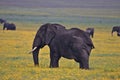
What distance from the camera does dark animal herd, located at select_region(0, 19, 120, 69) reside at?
19.5 meters

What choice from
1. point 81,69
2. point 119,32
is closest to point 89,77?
point 81,69

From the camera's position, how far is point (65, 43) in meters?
20.0

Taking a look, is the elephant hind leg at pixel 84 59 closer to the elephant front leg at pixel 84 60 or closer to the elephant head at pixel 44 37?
the elephant front leg at pixel 84 60

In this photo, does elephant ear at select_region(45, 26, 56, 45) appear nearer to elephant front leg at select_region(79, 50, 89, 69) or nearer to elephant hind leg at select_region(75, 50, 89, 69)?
elephant hind leg at select_region(75, 50, 89, 69)

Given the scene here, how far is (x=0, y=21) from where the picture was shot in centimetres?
7062

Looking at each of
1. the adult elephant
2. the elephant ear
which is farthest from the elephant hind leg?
the elephant ear

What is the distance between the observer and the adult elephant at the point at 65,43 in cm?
1952

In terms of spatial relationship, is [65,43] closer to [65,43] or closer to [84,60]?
[65,43]

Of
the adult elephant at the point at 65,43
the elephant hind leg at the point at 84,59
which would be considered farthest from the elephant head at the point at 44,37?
the elephant hind leg at the point at 84,59

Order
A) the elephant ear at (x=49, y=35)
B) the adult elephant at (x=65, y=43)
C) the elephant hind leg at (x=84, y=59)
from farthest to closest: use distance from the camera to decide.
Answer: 1. the elephant ear at (x=49, y=35)
2. the adult elephant at (x=65, y=43)
3. the elephant hind leg at (x=84, y=59)

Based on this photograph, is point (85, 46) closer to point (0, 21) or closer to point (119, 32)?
point (119, 32)

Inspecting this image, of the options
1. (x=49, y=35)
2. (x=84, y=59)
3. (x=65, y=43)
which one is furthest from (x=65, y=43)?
(x=84, y=59)

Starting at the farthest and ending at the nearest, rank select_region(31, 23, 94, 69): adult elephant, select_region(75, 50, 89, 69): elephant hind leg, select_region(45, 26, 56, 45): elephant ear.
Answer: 1. select_region(45, 26, 56, 45): elephant ear
2. select_region(31, 23, 94, 69): adult elephant
3. select_region(75, 50, 89, 69): elephant hind leg

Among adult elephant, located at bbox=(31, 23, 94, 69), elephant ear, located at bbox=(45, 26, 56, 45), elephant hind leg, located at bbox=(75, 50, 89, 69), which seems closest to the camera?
elephant hind leg, located at bbox=(75, 50, 89, 69)
